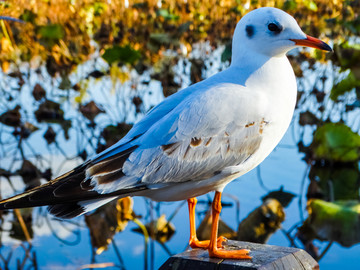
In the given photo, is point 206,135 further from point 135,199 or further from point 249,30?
point 135,199

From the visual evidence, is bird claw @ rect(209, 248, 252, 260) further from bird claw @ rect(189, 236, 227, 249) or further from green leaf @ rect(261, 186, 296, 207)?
green leaf @ rect(261, 186, 296, 207)

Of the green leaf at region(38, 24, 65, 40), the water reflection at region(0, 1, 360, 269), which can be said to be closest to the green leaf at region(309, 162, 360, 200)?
the water reflection at region(0, 1, 360, 269)

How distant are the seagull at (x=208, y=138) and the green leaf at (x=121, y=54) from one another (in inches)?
85.5

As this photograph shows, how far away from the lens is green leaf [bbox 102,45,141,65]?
3.70 m

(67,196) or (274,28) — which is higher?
(274,28)

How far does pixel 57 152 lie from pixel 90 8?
9.94 ft

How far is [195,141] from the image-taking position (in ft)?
4.95

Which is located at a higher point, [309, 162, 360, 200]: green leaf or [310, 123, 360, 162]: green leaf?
[310, 123, 360, 162]: green leaf

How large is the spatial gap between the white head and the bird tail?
568 mm

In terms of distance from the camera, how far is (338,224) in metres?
1.62

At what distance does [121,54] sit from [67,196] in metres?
2.53

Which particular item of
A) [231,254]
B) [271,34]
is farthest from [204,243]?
[271,34]

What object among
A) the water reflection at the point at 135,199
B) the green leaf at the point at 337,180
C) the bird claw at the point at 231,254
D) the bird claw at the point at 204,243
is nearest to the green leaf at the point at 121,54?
the water reflection at the point at 135,199

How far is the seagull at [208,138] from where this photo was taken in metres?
1.43
